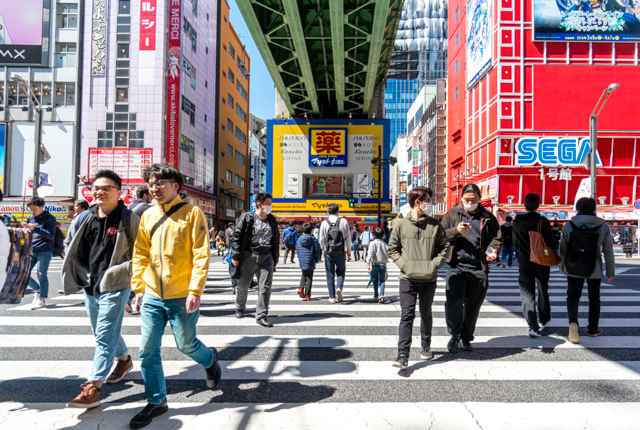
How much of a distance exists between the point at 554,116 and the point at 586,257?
35.6 metres

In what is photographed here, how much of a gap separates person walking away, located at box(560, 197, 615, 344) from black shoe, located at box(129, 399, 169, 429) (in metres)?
4.83

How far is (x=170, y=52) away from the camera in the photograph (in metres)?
31.6

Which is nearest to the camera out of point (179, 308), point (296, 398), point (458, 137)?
point (179, 308)

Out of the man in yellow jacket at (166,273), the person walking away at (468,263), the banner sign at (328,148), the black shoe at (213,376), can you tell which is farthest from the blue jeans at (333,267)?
the banner sign at (328,148)

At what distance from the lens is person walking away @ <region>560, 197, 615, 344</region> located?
5.21 m

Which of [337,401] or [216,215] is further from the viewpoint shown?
[216,215]

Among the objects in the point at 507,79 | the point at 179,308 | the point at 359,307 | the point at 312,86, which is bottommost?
the point at 359,307

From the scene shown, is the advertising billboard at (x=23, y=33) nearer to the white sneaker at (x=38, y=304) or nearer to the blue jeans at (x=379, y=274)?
the white sneaker at (x=38, y=304)

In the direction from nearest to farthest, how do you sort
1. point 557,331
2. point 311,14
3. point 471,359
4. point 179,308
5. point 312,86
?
point 179,308 < point 471,359 < point 557,331 < point 311,14 < point 312,86

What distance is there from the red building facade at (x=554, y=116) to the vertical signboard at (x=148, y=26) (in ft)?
94.9

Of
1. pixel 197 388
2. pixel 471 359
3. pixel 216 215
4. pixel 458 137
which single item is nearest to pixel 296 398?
pixel 197 388

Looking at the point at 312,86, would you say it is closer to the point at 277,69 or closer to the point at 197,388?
the point at 277,69

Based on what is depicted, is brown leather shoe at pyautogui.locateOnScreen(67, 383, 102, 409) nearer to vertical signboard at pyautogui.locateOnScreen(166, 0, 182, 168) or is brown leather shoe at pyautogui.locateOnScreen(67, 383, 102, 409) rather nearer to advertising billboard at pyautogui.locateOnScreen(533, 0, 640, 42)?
vertical signboard at pyautogui.locateOnScreen(166, 0, 182, 168)

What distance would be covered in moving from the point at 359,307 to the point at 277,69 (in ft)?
75.1
